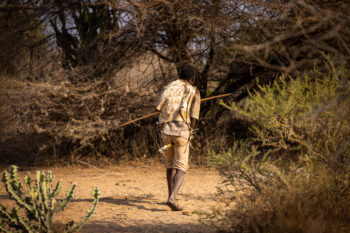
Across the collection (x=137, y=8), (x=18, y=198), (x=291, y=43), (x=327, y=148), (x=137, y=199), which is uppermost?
(x=137, y=8)

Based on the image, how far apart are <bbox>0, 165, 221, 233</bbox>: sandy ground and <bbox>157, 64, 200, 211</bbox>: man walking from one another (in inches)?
18.5

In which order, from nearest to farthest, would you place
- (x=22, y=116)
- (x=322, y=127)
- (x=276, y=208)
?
(x=276, y=208), (x=322, y=127), (x=22, y=116)

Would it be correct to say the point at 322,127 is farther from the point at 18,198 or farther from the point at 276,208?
the point at 18,198

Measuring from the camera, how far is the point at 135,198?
6156mm

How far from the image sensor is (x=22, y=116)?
8180 millimetres

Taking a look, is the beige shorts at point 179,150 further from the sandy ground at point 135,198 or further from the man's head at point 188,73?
the man's head at point 188,73

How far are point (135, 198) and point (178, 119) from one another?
1.81 metres

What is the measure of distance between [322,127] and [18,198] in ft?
10.6

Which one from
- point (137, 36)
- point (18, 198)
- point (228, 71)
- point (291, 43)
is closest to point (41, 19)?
point (137, 36)

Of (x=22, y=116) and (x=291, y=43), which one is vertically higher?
(x=291, y=43)

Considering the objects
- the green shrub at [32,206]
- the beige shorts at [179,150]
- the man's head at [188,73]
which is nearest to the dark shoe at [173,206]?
the beige shorts at [179,150]

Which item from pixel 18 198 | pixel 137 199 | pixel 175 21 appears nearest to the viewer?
pixel 18 198

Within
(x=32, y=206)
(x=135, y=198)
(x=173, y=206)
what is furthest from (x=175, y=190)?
(x=32, y=206)

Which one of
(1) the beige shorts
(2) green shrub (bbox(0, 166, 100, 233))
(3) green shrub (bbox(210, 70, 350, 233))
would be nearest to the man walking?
(1) the beige shorts
